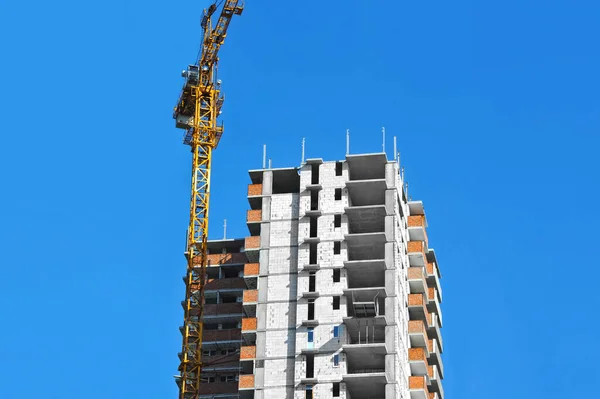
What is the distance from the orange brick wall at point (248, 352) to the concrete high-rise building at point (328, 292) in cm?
20

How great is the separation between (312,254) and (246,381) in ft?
55.5

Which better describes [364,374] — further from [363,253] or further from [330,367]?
[363,253]

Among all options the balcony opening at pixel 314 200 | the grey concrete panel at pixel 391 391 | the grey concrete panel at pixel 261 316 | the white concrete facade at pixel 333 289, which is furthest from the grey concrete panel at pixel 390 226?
the grey concrete panel at pixel 391 391

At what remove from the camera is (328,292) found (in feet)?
628

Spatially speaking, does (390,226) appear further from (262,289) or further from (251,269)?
(251,269)

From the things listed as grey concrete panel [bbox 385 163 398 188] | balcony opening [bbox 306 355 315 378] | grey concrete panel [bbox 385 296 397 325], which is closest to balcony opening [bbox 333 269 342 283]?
grey concrete panel [bbox 385 296 397 325]

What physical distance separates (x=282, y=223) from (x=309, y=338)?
15999 millimetres

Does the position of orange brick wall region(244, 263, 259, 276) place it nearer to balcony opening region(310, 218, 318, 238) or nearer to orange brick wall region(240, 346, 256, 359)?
balcony opening region(310, 218, 318, 238)

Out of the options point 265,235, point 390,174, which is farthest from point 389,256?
point 265,235

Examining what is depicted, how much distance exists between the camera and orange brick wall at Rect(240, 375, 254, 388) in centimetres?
19100

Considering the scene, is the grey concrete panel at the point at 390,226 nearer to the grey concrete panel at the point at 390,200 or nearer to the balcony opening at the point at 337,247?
the grey concrete panel at the point at 390,200

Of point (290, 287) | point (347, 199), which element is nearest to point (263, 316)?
point (290, 287)

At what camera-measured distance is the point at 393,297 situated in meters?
192

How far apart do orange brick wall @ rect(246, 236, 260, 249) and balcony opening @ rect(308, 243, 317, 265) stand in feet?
23.1
